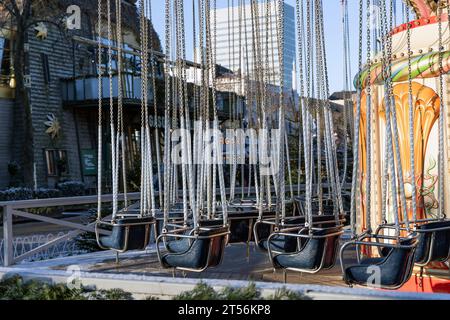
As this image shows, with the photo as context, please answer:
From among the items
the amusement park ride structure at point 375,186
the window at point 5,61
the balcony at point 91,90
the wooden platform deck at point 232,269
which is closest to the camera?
the amusement park ride structure at point 375,186

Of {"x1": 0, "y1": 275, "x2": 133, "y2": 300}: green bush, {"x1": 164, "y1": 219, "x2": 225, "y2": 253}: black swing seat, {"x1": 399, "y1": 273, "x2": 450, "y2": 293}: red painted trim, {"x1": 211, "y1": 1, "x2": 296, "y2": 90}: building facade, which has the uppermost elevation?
{"x1": 211, "y1": 1, "x2": 296, "y2": 90}: building facade

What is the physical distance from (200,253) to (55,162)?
18026mm

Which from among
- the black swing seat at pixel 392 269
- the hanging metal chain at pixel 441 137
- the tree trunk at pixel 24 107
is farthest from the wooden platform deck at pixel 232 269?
the tree trunk at pixel 24 107

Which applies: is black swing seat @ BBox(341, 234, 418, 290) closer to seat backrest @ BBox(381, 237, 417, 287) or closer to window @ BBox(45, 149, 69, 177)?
seat backrest @ BBox(381, 237, 417, 287)

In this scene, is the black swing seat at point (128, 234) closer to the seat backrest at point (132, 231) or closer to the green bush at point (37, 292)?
the seat backrest at point (132, 231)

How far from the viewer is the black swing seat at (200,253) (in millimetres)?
5492

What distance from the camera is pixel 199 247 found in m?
5.50

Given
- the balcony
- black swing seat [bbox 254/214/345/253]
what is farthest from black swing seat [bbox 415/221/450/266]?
the balcony

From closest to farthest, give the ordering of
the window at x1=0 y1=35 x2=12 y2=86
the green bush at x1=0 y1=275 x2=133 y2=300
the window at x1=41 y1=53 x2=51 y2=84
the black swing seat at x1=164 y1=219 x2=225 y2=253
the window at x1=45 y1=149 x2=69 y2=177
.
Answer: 1. the green bush at x1=0 y1=275 x2=133 y2=300
2. the black swing seat at x1=164 y1=219 x2=225 y2=253
3. the window at x1=0 y1=35 x2=12 y2=86
4. the window at x1=45 y1=149 x2=69 y2=177
5. the window at x1=41 y1=53 x2=51 y2=84

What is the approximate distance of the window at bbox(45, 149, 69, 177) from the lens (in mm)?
22172

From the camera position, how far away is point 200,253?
5500 millimetres

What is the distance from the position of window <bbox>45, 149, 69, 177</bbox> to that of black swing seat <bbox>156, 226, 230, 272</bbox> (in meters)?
17.5

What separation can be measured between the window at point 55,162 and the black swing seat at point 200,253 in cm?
1751

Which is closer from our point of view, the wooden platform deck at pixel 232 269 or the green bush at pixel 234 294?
the green bush at pixel 234 294
